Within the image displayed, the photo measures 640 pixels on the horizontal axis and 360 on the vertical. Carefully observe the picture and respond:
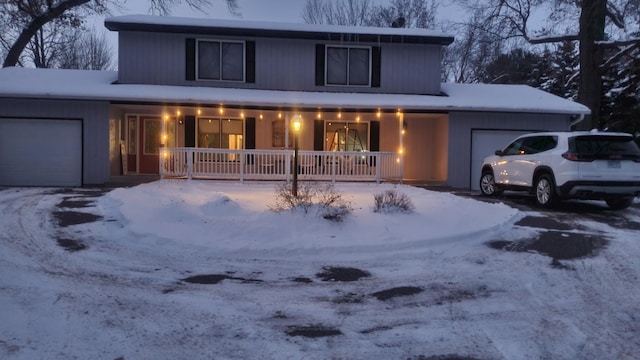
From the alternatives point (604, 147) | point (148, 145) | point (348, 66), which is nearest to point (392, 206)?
point (604, 147)

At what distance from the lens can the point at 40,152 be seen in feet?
49.6

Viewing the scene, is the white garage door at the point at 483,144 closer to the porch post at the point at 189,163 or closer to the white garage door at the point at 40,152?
the porch post at the point at 189,163

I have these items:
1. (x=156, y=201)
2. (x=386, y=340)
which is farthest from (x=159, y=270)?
(x=156, y=201)

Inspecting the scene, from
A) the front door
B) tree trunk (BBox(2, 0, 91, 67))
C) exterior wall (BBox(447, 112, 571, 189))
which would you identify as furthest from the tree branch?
tree trunk (BBox(2, 0, 91, 67))

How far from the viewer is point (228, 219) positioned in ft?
27.2

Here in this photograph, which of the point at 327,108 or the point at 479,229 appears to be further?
the point at 327,108

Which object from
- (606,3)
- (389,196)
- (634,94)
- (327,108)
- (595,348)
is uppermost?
(606,3)

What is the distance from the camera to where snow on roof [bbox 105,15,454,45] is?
640 inches

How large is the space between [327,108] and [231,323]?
11.5 metres

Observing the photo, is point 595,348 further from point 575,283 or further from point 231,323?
point 231,323

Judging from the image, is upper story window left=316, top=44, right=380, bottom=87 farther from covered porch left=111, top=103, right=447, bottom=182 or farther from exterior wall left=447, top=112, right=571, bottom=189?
exterior wall left=447, top=112, right=571, bottom=189

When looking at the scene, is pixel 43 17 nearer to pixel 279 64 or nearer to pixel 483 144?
pixel 279 64

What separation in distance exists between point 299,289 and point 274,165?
10.3 meters

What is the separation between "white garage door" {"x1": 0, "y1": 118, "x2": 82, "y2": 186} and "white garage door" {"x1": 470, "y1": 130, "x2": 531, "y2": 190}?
39.3 ft
